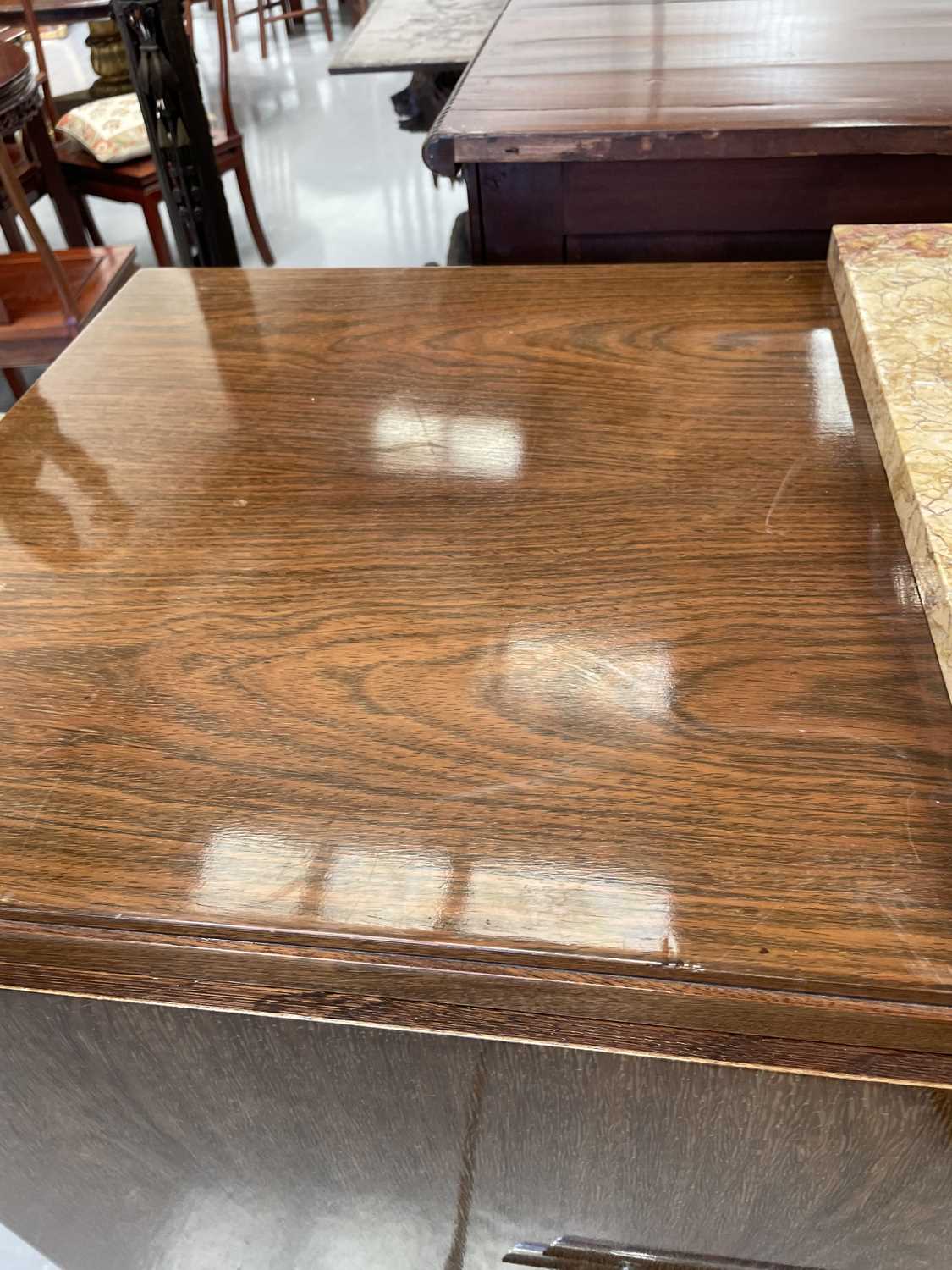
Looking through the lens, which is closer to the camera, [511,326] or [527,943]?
[527,943]

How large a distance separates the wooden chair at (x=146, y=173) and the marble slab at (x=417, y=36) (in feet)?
1.71

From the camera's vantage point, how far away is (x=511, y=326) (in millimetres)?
756

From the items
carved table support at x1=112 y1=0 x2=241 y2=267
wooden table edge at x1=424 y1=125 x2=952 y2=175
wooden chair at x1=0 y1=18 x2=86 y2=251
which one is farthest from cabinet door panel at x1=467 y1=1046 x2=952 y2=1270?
wooden chair at x1=0 y1=18 x2=86 y2=251

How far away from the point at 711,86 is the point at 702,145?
0.39 feet

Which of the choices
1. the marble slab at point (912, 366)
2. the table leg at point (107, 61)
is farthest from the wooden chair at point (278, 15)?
the marble slab at point (912, 366)

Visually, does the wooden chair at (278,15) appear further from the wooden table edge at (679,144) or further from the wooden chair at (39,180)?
the wooden table edge at (679,144)

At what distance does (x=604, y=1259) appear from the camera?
638mm

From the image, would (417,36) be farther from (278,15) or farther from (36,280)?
(278,15)

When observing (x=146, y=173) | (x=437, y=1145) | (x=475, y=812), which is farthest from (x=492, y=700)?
(x=146, y=173)

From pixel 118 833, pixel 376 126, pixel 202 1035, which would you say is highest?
pixel 118 833

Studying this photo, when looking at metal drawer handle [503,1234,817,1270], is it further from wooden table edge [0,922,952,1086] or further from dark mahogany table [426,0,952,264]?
dark mahogany table [426,0,952,264]

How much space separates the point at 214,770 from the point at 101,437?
321 mm

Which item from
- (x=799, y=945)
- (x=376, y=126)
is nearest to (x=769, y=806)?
(x=799, y=945)

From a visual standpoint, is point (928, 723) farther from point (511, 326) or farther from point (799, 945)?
point (511, 326)
